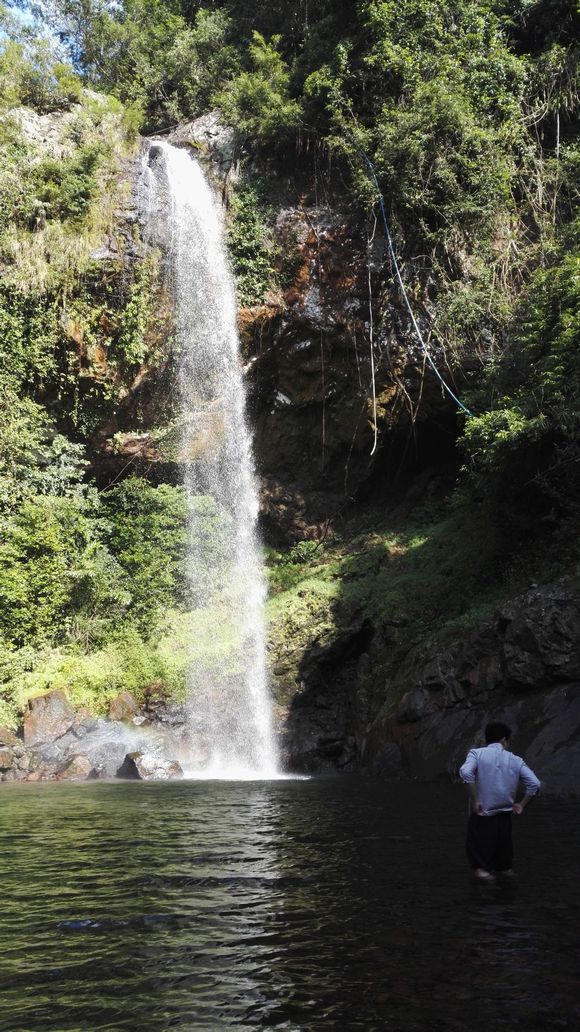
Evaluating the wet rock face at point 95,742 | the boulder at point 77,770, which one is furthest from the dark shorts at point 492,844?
the boulder at point 77,770

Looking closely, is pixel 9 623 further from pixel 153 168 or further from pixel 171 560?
pixel 153 168

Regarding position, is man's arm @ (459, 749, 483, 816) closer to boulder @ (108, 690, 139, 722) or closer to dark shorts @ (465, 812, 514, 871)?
dark shorts @ (465, 812, 514, 871)

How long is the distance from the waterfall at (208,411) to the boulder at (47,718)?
333 cm

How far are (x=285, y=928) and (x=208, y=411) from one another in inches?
675

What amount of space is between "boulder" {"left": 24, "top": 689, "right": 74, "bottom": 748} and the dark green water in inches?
311

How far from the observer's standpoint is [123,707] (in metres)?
15.7

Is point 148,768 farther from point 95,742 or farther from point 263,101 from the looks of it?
point 263,101

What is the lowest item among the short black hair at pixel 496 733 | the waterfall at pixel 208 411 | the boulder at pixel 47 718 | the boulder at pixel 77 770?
the boulder at pixel 77 770

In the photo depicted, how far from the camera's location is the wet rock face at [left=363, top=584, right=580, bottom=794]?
378 inches

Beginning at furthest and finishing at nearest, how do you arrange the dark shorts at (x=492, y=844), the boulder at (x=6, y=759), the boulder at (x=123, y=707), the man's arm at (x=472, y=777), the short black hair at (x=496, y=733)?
the boulder at (x=123, y=707) < the boulder at (x=6, y=759) < the short black hair at (x=496, y=733) < the man's arm at (x=472, y=777) < the dark shorts at (x=492, y=844)

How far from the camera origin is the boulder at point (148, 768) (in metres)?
13.1

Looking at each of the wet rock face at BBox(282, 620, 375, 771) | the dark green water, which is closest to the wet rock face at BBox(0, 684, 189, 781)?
the wet rock face at BBox(282, 620, 375, 771)

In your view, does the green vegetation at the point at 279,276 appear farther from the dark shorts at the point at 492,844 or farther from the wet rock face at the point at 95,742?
the dark shorts at the point at 492,844

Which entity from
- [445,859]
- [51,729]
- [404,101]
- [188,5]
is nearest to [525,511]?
[445,859]
